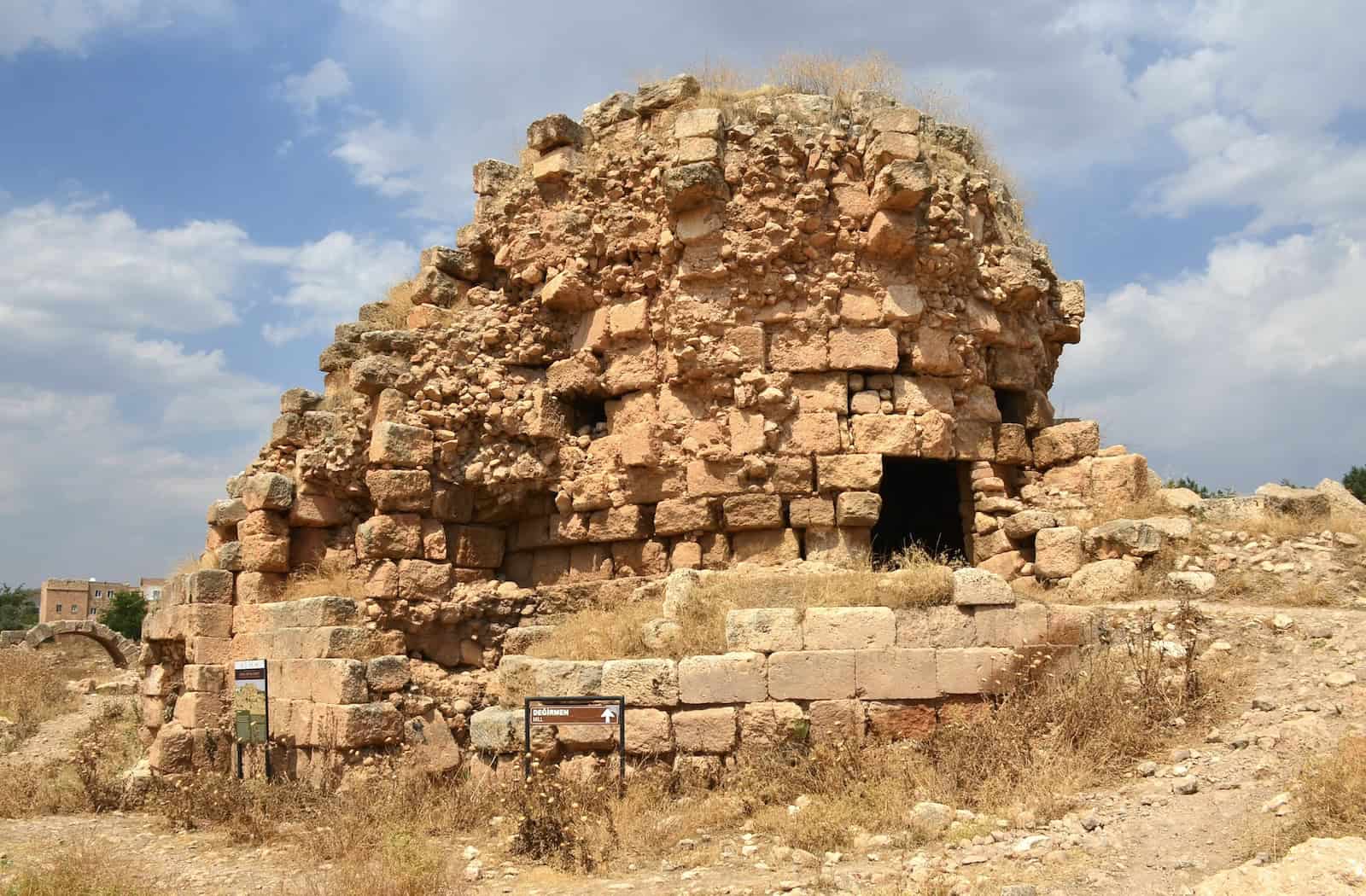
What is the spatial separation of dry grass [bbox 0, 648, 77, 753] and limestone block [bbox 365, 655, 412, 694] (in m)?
7.59

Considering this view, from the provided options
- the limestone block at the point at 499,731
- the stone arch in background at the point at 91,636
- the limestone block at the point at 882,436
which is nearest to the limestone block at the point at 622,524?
the limestone block at the point at 882,436

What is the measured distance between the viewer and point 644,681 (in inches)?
322

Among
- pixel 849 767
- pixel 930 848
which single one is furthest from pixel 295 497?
pixel 930 848

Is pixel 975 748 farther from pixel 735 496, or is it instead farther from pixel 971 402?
pixel 971 402

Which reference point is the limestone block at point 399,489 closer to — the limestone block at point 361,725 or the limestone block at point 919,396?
the limestone block at point 361,725

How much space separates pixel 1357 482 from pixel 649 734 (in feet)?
90.6

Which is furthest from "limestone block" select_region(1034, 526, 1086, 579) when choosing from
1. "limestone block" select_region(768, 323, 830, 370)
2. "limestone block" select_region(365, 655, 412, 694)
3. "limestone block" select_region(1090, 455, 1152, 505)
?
"limestone block" select_region(365, 655, 412, 694)

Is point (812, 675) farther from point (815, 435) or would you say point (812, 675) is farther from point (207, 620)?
point (207, 620)

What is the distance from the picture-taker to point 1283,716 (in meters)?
7.16

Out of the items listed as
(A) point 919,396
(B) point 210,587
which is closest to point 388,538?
(B) point 210,587

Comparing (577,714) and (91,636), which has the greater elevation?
(577,714)

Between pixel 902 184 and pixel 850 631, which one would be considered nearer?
pixel 850 631

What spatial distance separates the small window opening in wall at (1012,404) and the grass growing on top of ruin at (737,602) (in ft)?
11.5

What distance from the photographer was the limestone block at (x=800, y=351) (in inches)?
432
